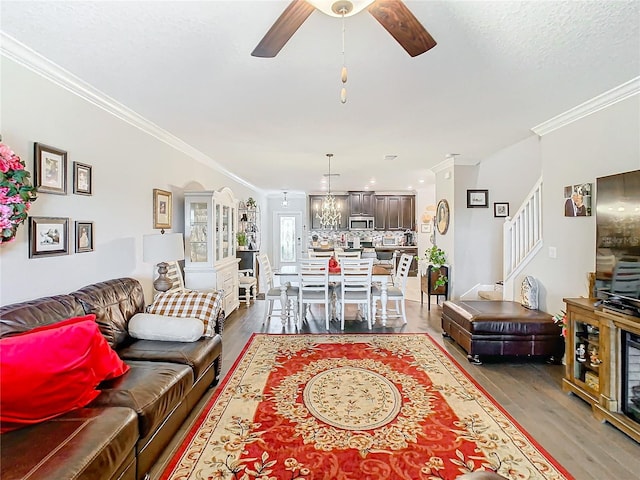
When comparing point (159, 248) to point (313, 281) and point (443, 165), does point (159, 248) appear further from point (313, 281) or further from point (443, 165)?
point (443, 165)

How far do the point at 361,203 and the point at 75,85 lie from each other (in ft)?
26.7

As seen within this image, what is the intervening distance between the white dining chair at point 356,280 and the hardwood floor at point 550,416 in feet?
3.43

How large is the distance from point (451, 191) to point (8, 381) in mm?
5916

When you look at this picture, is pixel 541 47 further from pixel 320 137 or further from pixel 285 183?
pixel 285 183

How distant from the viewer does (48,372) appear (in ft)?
5.22

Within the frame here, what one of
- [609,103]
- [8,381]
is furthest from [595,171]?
[8,381]

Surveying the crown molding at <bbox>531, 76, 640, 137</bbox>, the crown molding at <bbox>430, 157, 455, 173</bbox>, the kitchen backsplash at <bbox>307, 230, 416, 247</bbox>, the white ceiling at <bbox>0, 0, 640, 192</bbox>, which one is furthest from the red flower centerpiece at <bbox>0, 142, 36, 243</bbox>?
the kitchen backsplash at <bbox>307, 230, 416, 247</bbox>

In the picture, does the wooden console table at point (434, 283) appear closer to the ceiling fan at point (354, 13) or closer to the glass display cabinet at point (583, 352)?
the glass display cabinet at point (583, 352)

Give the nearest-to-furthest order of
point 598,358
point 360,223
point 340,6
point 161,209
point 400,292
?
point 340,6 → point 598,358 → point 161,209 → point 400,292 → point 360,223

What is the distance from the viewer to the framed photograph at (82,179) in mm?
2684

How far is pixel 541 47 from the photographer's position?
2.13m

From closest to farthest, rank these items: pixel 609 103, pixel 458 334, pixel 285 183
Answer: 1. pixel 609 103
2. pixel 458 334
3. pixel 285 183

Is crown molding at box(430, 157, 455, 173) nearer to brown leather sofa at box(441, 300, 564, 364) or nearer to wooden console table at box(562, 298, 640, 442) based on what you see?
brown leather sofa at box(441, 300, 564, 364)

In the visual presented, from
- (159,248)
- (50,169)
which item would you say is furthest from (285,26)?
(159,248)
